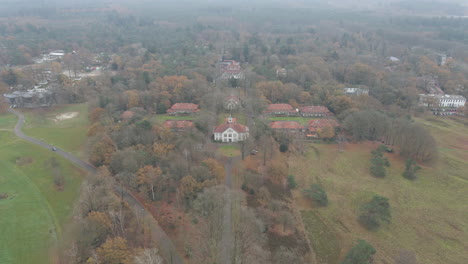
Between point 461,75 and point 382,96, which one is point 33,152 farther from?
point 461,75

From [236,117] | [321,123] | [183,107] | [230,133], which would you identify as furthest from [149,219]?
[321,123]

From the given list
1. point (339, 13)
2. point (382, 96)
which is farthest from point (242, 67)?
point (339, 13)

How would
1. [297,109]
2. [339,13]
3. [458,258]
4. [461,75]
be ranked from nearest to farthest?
[458,258] < [297,109] < [461,75] < [339,13]

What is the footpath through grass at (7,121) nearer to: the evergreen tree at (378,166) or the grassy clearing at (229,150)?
the grassy clearing at (229,150)

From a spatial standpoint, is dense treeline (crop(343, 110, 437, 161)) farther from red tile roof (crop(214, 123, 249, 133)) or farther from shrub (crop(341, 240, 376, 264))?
shrub (crop(341, 240, 376, 264))

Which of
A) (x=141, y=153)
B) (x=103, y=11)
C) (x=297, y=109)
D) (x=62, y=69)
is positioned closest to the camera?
(x=141, y=153)

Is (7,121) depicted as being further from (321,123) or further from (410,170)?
(410,170)

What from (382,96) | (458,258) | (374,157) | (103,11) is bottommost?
(458,258)
